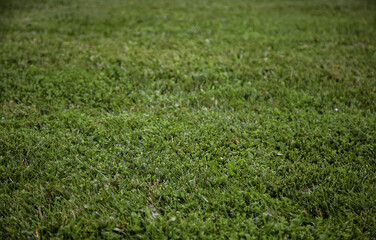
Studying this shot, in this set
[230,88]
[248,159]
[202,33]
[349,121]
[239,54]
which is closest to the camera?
[248,159]

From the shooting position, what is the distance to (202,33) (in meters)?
6.30

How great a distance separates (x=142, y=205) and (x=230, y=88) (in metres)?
2.39

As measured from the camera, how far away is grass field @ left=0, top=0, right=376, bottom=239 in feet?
8.03

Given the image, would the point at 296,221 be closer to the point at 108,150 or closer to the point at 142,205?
the point at 142,205

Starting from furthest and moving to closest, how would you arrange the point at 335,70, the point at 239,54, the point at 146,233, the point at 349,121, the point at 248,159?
the point at 239,54, the point at 335,70, the point at 349,121, the point at 248,159, the point at 146,233

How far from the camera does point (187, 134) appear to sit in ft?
10.9

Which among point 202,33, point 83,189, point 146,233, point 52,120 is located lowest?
point 146,233

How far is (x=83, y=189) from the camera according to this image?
2.71m

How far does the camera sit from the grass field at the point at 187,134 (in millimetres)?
2447

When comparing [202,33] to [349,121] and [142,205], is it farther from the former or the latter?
[142,205]

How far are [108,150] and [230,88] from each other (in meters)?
2.11

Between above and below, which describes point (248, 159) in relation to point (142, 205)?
above

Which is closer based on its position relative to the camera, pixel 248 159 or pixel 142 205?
pixel 142 205

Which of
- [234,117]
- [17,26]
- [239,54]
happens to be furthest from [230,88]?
[17,26]
